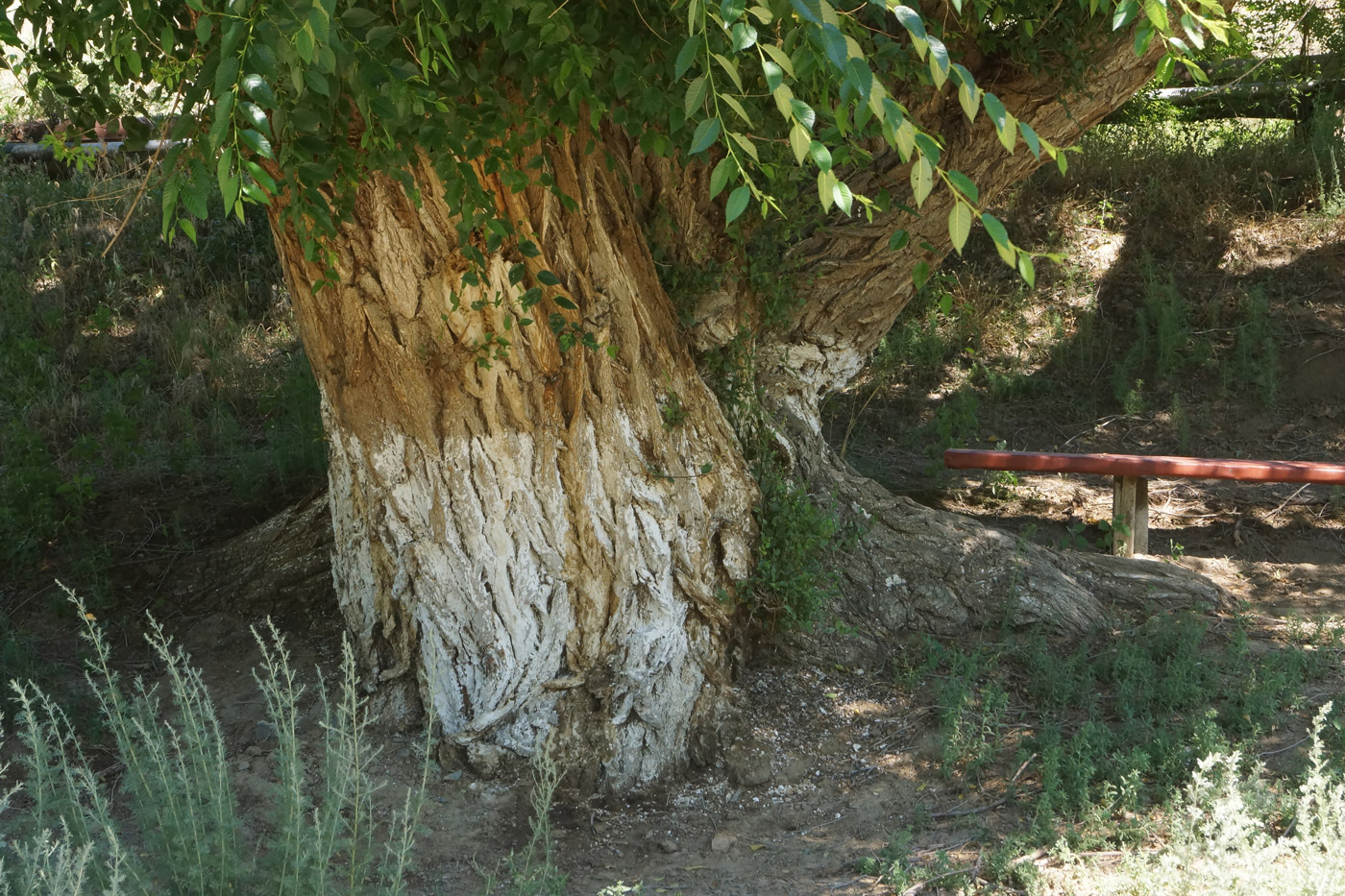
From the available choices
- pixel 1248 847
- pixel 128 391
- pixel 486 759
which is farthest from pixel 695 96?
pixel 128 391

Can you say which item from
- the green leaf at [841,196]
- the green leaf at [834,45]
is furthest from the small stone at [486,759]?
the green leaf at [834,45]

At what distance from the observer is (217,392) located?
6.94 metres

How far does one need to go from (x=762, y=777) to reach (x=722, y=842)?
0.38 m

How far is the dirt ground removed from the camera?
133 inches

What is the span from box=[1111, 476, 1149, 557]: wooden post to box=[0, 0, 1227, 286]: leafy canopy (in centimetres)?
271

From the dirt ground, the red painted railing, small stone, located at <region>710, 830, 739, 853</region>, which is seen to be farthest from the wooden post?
small stone, located at <region>710, 830, 739, 853</region>

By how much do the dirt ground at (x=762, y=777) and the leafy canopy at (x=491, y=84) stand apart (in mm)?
1676

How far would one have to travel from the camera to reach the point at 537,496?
3.73 meters

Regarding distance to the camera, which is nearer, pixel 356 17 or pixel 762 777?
pixel 356 17

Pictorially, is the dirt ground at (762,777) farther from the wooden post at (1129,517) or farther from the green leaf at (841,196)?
the green leaf at (841,196)

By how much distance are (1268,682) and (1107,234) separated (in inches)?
227

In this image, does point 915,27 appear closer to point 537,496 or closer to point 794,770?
point 537,496

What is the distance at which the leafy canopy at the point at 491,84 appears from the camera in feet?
5.76

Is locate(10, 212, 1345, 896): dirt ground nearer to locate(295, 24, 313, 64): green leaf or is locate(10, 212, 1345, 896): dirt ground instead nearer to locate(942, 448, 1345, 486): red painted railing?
locate(942, 448, 1345, 486): red painted railing
